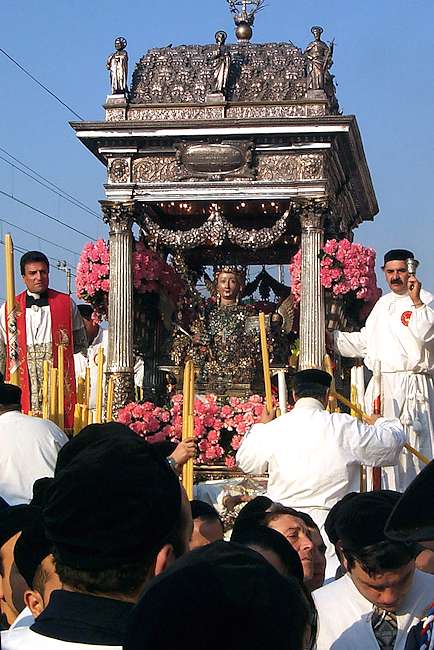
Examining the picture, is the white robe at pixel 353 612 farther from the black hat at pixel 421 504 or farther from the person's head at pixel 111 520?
the black hat at pixel 421 504

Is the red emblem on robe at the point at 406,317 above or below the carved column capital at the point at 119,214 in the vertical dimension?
below

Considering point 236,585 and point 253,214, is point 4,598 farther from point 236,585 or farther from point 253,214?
point 253,214

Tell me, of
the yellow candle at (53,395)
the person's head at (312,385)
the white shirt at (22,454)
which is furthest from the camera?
the yellow candle at (53,395)

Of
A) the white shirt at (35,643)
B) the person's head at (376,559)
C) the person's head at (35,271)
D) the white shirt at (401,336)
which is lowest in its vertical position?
the person's head at (376,559)

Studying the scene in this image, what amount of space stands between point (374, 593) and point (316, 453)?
244cm

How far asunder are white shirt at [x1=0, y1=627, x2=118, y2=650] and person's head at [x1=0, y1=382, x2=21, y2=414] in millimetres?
4026

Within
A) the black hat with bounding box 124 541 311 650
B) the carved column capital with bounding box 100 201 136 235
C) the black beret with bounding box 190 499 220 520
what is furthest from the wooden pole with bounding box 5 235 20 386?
the carved column capital with bounding box 100 201 136 235

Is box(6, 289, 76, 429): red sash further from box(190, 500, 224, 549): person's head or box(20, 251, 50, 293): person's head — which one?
box(190, 500, 224, 549): person's head

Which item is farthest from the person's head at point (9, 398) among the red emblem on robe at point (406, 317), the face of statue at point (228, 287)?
the face of statue at point (228, 287)

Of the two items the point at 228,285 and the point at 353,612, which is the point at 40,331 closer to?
the point at 228,285

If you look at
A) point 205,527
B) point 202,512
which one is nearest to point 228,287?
point 202,512

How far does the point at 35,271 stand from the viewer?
928 cm

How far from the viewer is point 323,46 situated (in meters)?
14.1

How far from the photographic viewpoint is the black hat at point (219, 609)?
6.23 feet
